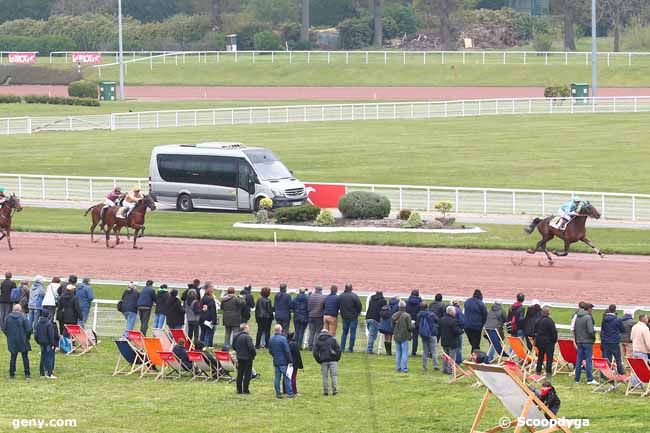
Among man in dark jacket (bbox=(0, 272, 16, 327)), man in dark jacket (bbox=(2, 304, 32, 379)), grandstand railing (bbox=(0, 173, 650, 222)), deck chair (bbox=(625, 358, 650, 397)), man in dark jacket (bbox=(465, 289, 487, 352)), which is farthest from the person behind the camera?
grandstand railing (bbox=(0, 173, 650, 222))

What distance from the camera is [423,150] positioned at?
51.2 meters

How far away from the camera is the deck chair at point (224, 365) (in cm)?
1883

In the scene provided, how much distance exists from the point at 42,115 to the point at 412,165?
96.1 ft

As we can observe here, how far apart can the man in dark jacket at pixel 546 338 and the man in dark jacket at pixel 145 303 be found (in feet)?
21.5

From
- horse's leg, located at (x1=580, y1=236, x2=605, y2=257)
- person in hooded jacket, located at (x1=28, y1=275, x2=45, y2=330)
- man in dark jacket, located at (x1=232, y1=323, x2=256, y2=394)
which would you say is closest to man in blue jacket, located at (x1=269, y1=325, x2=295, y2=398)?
man in dark jacket, located at (x1=232, y1=323, x2=256, y2=394)

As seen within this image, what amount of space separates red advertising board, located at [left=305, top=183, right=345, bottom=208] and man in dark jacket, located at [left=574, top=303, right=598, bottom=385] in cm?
1919

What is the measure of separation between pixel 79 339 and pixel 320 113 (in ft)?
148

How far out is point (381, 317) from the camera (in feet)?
67.9

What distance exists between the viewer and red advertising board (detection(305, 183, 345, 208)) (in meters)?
37.5

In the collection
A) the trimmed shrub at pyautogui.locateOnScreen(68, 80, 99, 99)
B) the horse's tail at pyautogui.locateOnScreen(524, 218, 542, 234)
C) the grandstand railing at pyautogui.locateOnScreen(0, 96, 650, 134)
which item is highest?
the trimmed shrub at pyautogui.locateOnScreen(68, 80, 99, 99)

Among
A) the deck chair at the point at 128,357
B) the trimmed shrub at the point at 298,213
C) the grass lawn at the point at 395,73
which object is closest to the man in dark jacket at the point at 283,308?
→ the deck chair at the point at 128,357

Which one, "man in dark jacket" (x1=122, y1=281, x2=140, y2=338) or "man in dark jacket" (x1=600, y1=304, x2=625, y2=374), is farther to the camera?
"man in dark jacket" (x1=122, y1=281, x2=140, y2=338)

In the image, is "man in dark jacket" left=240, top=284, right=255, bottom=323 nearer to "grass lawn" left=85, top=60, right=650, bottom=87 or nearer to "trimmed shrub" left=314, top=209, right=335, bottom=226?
"trimmed shrub" left=314, top=209, right=335, bottom=226

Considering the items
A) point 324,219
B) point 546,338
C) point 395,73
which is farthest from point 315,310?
point 395,73
